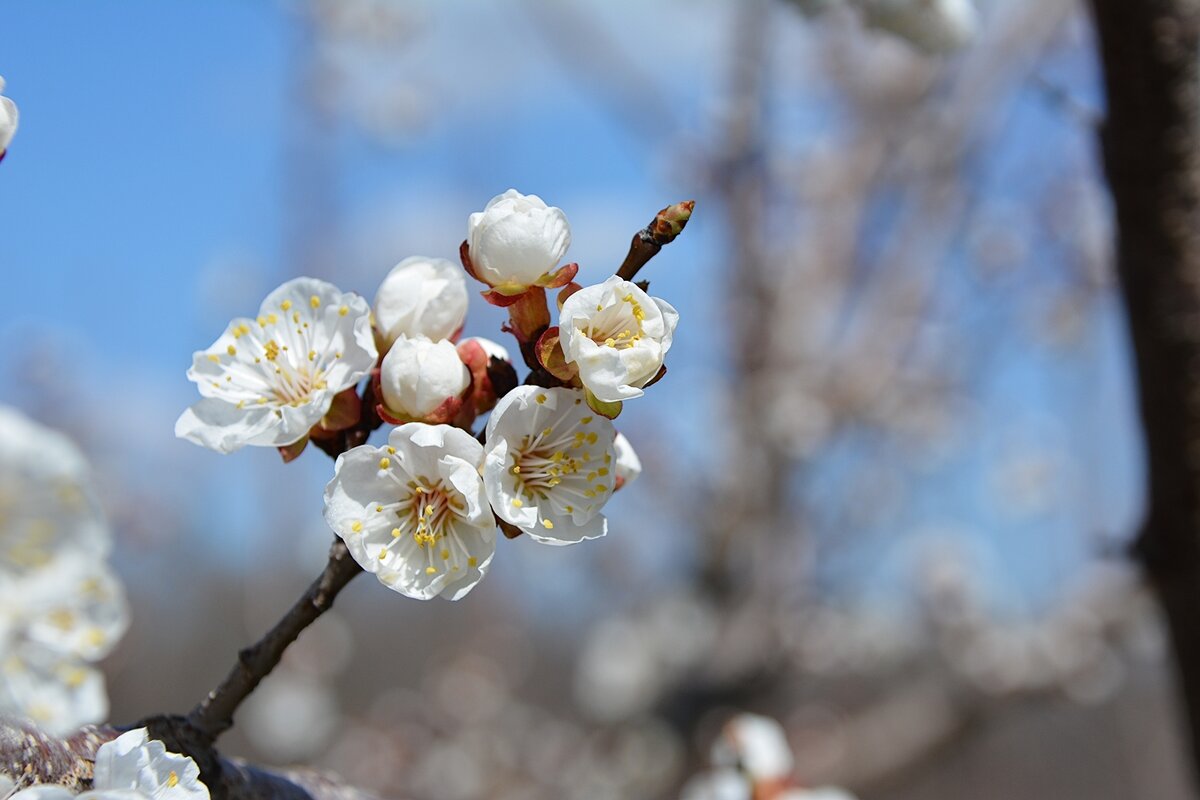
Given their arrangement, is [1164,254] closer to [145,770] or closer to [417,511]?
[417,511]

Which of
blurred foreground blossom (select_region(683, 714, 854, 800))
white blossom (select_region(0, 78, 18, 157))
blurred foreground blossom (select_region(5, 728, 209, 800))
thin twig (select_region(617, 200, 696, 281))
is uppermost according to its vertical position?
thin twig (select_region(617, 200, 696, 281))

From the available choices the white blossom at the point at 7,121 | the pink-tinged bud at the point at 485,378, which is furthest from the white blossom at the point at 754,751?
the white blossom at the point at 7,121

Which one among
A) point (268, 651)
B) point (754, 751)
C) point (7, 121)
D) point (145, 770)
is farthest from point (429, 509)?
point (754, 751)

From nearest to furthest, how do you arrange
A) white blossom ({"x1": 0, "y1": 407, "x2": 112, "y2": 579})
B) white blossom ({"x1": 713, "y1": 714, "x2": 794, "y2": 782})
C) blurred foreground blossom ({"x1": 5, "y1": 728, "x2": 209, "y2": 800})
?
white blossom ({"x1": 0, "y1": 407, "x2": 112, "y2": 579})
blurred foreground blossom ({"x1": 5, "y1": 728, "x2": 209, "y2": 800})
white blossom ({"x1": 713, "y1": 714, "x2": 794, "y2": 782})

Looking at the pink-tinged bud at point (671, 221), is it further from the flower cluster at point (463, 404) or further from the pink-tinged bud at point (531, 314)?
the pink-tinged bud at point (531, 314)

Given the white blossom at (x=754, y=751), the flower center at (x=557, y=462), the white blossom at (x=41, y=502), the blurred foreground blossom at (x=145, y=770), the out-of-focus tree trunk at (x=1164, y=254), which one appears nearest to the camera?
the white blossom at (x=41, y=502)

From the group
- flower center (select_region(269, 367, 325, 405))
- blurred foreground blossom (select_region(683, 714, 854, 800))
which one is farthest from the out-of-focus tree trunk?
flower center (select_region(269, 367, 325, 405))

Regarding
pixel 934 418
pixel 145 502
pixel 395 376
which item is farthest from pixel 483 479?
pixel 145 502

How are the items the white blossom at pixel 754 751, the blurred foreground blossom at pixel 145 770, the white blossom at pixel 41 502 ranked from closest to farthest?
the white blossom at pixel 41 502 → the blurred foreground blossom at pixel 145 770 → the white blossom at pixel 754 751

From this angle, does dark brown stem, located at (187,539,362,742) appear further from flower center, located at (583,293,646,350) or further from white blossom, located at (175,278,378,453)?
flower center, located at (583,293,646,350)
